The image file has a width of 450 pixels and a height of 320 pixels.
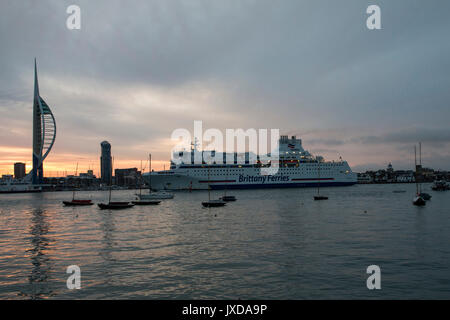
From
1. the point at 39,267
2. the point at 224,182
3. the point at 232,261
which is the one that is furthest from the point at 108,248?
the point at 224,182

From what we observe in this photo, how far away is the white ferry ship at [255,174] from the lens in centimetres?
8931

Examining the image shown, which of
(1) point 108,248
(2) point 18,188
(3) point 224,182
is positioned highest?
(3) point 224,182

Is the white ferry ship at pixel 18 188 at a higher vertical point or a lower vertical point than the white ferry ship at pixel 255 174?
lower

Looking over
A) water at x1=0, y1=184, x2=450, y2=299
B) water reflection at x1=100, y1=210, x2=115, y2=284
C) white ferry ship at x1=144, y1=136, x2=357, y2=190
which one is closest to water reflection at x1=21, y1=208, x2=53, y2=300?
water at x1=0, y1=184, x2=450, y2=299

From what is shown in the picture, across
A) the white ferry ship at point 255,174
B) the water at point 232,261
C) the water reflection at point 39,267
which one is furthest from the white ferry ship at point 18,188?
the water reflection at point 39,267

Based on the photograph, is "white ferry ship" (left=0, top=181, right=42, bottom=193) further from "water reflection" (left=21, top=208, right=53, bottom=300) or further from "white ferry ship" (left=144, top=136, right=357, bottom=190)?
"water reflection" (left=21, top=208, right=53, bottom=300)

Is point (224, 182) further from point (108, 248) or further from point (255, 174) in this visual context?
point (108, 248)

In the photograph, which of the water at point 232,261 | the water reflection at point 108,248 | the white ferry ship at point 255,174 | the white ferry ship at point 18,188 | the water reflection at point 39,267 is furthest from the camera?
the white ferry ship at point 18,188

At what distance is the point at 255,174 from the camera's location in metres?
93.2

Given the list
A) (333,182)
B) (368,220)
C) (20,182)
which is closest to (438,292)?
(368,220)

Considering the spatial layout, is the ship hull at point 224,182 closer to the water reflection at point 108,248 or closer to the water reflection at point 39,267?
the water reflection at point 108,248

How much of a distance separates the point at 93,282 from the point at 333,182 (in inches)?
3668

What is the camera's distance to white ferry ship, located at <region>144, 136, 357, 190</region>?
89312 millimetres
